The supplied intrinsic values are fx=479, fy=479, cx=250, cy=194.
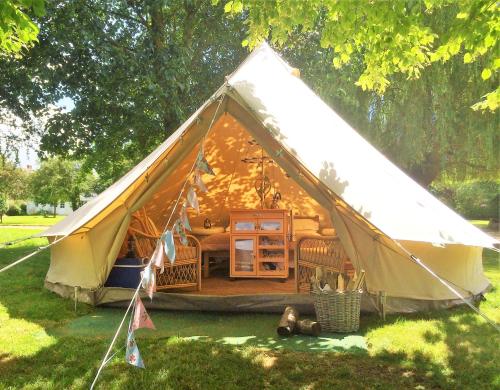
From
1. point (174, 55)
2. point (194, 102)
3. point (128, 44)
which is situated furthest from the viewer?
point (194, 102)

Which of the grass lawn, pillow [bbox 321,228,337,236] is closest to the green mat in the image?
the grass lawn

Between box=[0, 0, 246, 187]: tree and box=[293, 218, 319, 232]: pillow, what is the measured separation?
3.12 m

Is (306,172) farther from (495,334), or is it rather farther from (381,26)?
(495,334)

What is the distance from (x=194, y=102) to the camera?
1027 centimetres

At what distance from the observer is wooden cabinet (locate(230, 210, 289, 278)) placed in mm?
5770

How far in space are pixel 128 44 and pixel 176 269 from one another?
19.6ft

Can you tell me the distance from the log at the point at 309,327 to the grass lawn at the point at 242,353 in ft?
0.28

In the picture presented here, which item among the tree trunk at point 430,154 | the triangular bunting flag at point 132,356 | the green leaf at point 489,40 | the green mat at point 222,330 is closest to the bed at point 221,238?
the green mat at point 222,330

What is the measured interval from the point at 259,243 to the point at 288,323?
2.01 meters

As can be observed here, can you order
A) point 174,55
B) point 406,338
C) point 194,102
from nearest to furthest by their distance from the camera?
point 406,338 → point 174,55 → point 194,102

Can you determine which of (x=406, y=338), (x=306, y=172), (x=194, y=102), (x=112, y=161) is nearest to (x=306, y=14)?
(x=306, y=172)

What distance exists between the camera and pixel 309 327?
12.7ft

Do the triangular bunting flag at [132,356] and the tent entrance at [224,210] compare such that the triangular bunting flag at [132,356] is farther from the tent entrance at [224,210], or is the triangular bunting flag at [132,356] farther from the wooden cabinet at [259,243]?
the wooden cabinet at [259,243]

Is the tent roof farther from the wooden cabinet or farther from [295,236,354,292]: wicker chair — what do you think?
the wooden cabinet
